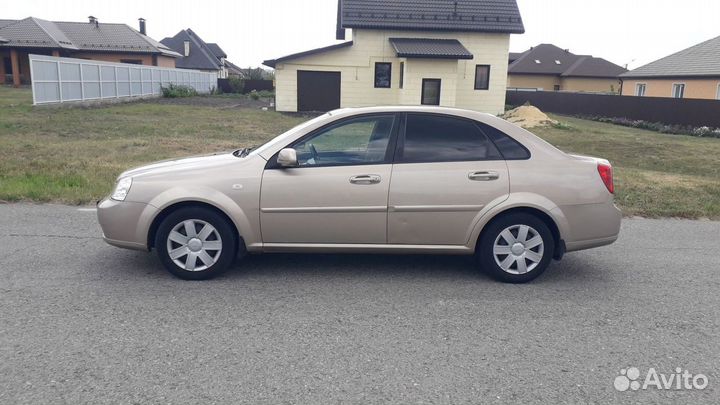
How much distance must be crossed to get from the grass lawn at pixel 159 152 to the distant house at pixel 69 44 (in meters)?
23.9

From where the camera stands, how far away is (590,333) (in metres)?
4.16

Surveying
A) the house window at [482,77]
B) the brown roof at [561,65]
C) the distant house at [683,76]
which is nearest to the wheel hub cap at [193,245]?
the house window at [482,77]

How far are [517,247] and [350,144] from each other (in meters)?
1.75

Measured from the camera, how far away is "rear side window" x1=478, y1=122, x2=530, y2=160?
523 cm

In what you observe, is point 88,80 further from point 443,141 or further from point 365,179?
point 443,141

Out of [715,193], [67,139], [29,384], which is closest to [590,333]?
[29,384]

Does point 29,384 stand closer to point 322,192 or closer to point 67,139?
point 322,192

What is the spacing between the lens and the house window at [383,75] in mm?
30525

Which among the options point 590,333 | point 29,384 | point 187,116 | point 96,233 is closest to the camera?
point 29,384

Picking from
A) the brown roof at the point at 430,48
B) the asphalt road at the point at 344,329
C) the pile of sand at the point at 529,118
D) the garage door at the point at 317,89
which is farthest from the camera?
the garage door at the point at 317,89

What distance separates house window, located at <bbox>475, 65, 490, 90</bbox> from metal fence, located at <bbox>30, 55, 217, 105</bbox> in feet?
63.8

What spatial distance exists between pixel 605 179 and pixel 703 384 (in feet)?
7.32

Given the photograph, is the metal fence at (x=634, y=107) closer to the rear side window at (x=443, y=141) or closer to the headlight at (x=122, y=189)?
the rear side window at (x=443, y=141)

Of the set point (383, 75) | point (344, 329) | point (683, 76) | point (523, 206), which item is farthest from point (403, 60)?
point (344, 329)
